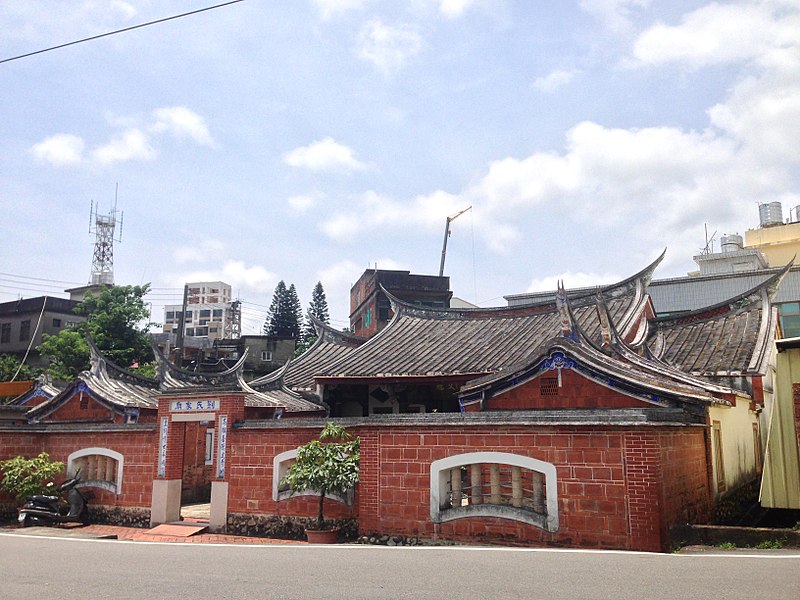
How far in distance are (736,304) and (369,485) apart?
38.8ft

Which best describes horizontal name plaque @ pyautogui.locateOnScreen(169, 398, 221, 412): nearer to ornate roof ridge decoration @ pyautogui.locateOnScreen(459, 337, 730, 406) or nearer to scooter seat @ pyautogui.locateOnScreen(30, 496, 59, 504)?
scooter seat @ pyautogui.locateOnScreen(30, 496, 59, 504)

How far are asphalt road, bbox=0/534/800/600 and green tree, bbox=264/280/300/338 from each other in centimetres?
4725

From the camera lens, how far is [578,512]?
29.3 ft

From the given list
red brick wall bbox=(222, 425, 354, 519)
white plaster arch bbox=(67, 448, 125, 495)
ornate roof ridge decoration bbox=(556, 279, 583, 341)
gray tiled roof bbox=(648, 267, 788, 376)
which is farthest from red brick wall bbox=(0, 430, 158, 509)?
gray tiled roof bbox=(648, 267, 788, 376)

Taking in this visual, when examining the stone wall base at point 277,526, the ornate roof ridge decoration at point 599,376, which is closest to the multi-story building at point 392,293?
the ornate roof ridge decoration at point 599,376

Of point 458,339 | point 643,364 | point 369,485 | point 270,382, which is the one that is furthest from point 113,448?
point 643,364

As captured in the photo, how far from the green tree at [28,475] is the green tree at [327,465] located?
6158mm

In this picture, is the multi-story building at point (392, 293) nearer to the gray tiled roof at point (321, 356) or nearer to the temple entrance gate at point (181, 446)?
the gray tiled roof at point (321, 356)

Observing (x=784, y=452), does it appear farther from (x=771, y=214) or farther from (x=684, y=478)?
(x=771, y=214)

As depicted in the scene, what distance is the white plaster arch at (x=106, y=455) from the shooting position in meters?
13.9

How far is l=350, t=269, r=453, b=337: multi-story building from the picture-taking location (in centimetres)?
4253

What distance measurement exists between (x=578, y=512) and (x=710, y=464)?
3.71m

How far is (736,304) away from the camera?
57.2 feet

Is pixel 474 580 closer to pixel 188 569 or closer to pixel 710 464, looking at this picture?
pixel 188 569
